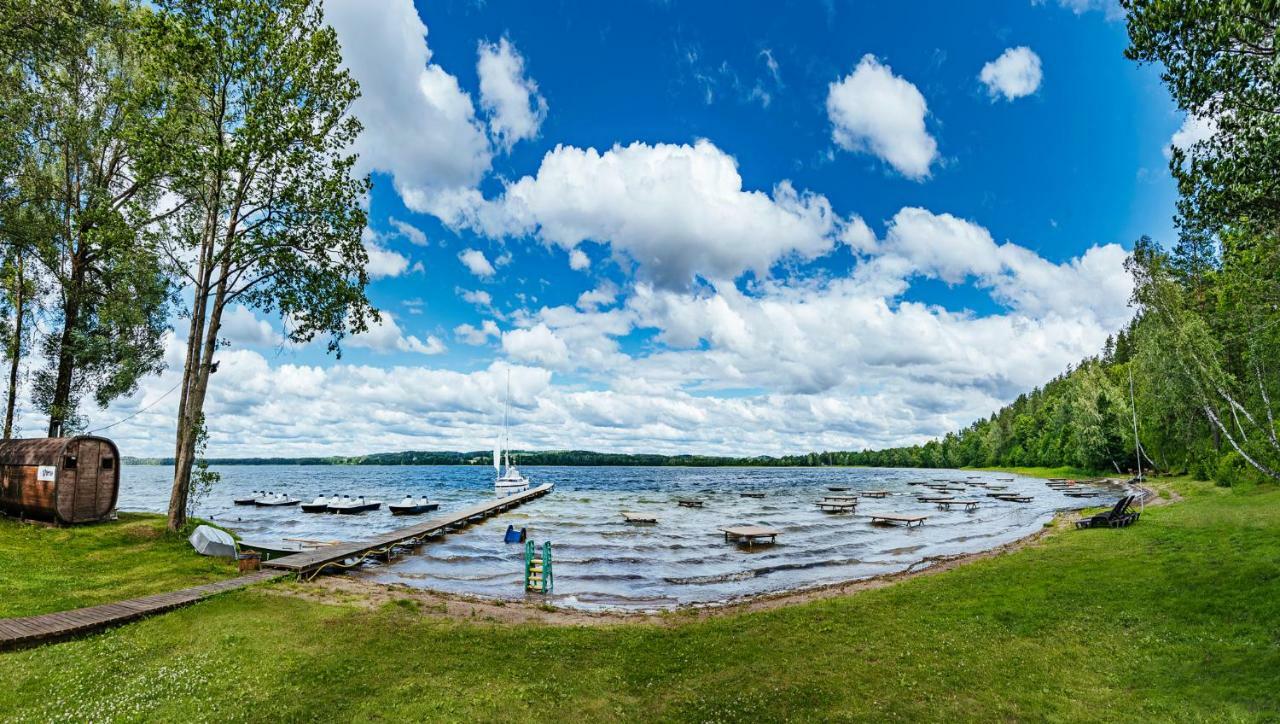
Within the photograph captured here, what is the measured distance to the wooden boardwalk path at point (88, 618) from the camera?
11.1 m

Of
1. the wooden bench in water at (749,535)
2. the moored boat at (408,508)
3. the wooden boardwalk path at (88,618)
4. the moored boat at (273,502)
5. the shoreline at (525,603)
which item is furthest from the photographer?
the moored boat at (273,502)

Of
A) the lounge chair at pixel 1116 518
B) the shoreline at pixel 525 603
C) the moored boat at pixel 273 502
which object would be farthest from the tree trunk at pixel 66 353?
the lounge chair at pixel 1116 518

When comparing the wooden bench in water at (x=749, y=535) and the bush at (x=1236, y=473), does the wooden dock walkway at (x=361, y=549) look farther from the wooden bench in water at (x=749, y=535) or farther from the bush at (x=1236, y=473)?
the bush at (x=1236, y=473)

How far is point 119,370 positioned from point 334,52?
19.2 meters

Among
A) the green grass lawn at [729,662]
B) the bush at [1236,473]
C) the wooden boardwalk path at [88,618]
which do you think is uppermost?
the bush at [1236,473]

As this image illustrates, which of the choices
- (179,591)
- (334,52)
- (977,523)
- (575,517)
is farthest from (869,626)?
(575,517)

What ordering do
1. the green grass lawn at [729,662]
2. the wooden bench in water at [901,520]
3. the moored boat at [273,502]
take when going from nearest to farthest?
1. the green grass lawn at [729,662]
2. the wooden bench in water at [901,520]
3. the moored boat at [273,502]

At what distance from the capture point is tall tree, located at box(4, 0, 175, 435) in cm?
2012

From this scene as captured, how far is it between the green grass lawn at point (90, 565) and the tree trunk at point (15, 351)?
234 inches

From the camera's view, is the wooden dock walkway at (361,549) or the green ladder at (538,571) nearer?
the wooden dock walkway at (361,549)

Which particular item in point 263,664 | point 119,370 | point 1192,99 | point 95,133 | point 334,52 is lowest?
point 263,664

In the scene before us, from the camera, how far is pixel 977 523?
→ 45062 millimetres

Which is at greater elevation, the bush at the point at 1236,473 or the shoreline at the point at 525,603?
the bush at the point at 1236,473

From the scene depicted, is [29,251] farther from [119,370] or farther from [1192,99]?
[1192,99]
